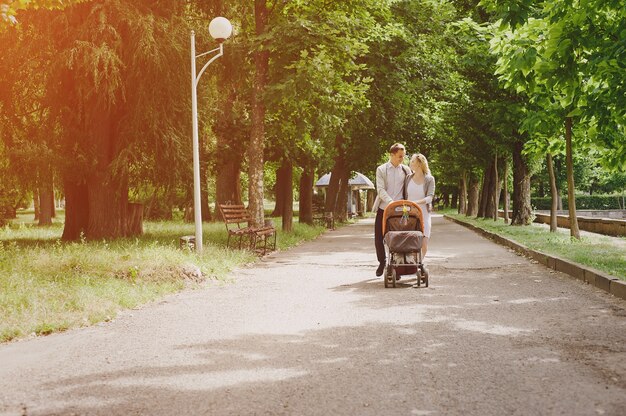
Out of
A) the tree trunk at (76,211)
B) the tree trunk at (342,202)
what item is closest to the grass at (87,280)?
the tree trunk at (76,211)

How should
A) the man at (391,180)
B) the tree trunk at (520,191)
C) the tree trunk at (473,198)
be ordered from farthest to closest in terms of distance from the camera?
the tree trunk at (473,198) → the tree trunk at (520,191) → the man at (391,180)

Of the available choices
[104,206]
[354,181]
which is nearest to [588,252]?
[104,206]

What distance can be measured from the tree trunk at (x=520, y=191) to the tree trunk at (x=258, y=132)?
1215cm

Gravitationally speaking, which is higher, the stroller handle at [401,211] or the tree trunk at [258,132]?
the tree trunk at [258,132]

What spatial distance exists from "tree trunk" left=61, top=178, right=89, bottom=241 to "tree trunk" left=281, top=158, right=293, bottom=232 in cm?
786

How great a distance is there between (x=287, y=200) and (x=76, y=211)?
27.2 ft

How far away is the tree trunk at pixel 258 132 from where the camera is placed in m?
18.2

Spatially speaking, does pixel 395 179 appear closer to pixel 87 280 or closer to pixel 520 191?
pixel 87 280

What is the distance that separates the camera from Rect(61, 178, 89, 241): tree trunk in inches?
720

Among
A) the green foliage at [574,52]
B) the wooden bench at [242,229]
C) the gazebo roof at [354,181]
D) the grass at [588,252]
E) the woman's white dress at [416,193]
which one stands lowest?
the grass at [588,252]

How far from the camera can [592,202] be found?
65.4 m

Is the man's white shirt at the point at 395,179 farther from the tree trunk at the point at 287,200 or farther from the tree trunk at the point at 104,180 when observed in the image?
the tree trunk at the point at 287,200

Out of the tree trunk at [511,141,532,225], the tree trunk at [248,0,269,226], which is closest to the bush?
the tree trunk at [511,141,532,225]

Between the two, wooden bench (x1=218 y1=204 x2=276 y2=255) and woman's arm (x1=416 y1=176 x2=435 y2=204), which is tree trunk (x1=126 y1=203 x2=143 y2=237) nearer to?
wooden bench (x1=218 y1=204 x2=276 y2=255)
